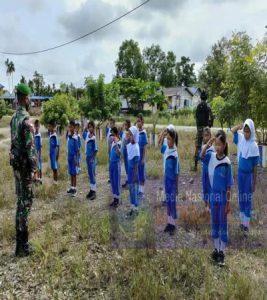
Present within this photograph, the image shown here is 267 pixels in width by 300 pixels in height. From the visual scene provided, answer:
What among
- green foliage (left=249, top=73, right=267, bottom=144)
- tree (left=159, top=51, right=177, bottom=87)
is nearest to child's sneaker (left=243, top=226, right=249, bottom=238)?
Answer: green foliage (left=249, top=73, right=267, bottom=144)

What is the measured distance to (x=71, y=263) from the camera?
4.68m

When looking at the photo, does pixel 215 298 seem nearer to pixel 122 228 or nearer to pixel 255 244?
pixel 255 244

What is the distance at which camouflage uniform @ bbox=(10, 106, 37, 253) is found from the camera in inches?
189

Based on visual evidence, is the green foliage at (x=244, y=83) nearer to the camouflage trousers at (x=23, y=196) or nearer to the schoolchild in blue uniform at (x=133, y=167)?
the schoolchild in blue uniform at (x=133, y=167)

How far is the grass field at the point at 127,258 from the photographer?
411 cm

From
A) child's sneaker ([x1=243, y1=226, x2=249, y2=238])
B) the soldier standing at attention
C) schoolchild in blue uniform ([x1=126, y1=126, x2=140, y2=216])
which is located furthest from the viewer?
the soldier standing at attention

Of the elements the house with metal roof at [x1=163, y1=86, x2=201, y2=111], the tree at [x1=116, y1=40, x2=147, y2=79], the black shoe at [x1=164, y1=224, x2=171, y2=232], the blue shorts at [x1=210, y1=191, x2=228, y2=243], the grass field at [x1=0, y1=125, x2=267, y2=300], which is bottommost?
the grass field at [x1=0, y1=125, x2=267, y2=300]

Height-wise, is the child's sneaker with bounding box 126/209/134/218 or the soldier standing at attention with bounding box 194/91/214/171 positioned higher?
the soldier standing at attention with bounding box 194/91/214/171

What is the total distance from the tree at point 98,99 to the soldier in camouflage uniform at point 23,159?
54.4 feet

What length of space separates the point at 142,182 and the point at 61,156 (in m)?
6.61

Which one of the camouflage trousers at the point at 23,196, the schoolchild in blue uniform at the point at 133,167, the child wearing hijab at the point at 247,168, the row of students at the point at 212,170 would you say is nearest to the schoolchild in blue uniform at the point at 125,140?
the row of students at the point at 212,170

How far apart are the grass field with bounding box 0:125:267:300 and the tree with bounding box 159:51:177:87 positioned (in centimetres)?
5820

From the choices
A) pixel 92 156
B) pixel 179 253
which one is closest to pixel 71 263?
pixel 179 253

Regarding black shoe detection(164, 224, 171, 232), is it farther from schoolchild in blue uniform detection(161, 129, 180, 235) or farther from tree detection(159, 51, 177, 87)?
tree detection(159, 51, 177, 87)
